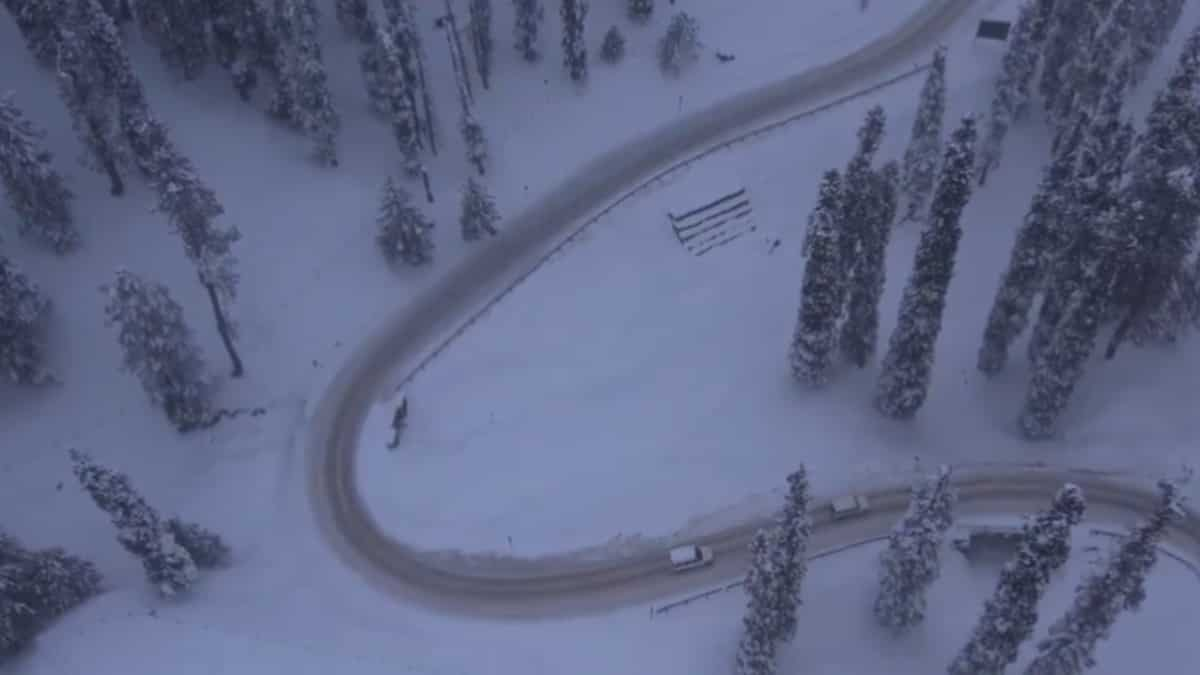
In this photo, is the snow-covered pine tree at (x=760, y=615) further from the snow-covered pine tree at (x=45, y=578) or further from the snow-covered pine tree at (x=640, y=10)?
the snow-covered pine tree at (x=640, y=10)

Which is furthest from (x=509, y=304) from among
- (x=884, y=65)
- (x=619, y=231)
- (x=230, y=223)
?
(x=884, y=65)

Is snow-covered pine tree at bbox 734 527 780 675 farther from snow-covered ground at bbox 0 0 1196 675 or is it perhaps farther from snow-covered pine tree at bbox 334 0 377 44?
snow-covered pine tree at bbox 334 0 377 44

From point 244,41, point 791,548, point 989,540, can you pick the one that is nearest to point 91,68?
point 244,41

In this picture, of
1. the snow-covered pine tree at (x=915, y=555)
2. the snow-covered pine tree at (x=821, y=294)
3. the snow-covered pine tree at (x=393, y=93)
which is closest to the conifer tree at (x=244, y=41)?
the snow-covered pine tree at (x=393, y=93)

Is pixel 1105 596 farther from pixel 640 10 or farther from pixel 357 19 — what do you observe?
pixel 357 19

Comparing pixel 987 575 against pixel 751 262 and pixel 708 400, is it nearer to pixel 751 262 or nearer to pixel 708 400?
pixel 708 400

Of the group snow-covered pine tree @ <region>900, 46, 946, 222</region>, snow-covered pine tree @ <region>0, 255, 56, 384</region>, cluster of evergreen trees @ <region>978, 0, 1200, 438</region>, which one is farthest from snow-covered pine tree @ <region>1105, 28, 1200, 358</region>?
snow-covered pine tree @ <region>0, 255, 56, 384</region>

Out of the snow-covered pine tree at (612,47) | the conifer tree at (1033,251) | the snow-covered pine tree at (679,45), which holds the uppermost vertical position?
the snow-covered pine tree at (612,47)
